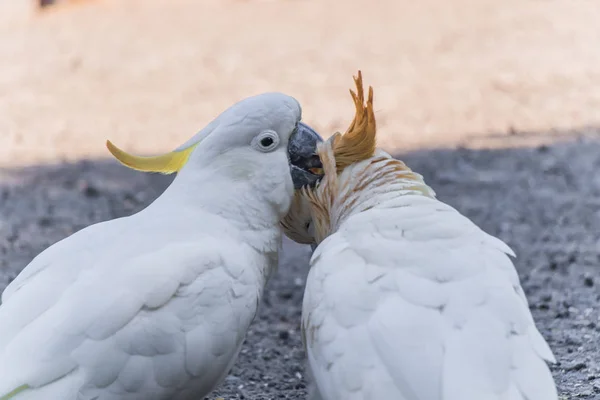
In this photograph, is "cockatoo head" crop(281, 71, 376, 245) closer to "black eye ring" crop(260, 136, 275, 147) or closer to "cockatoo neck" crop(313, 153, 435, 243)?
"cockatoo neck" crop(313, 153, 435, 243)

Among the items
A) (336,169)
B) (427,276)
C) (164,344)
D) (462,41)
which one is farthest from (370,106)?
(462,41)

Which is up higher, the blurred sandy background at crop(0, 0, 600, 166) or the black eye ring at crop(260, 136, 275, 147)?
the black eye ring at crop(260, 136, 275, 147)

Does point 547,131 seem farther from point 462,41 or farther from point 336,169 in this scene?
point 336,169

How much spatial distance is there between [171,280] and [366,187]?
2.20ft

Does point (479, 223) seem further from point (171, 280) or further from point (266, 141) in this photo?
point (171, 280)

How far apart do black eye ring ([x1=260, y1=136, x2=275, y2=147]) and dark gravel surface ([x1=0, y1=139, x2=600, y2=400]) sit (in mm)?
990

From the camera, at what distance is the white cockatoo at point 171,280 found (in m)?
2.13

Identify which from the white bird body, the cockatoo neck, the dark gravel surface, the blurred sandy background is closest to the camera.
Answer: the white bird body

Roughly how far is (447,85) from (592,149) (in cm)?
190

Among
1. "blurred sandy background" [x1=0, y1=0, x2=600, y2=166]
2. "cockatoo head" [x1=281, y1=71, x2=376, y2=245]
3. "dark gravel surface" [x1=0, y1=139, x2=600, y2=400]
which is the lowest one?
"dark gravel surface" [x1=0, y1=139, x2=600, y2=400]

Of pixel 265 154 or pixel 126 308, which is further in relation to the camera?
pixel 265 154

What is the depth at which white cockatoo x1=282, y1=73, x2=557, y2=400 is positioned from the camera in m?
1.99

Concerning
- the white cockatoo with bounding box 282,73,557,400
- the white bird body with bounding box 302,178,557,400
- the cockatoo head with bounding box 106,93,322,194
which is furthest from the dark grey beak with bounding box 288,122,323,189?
the white bird body with bounding box 302,178,557,400

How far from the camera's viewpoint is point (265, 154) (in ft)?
8.60
